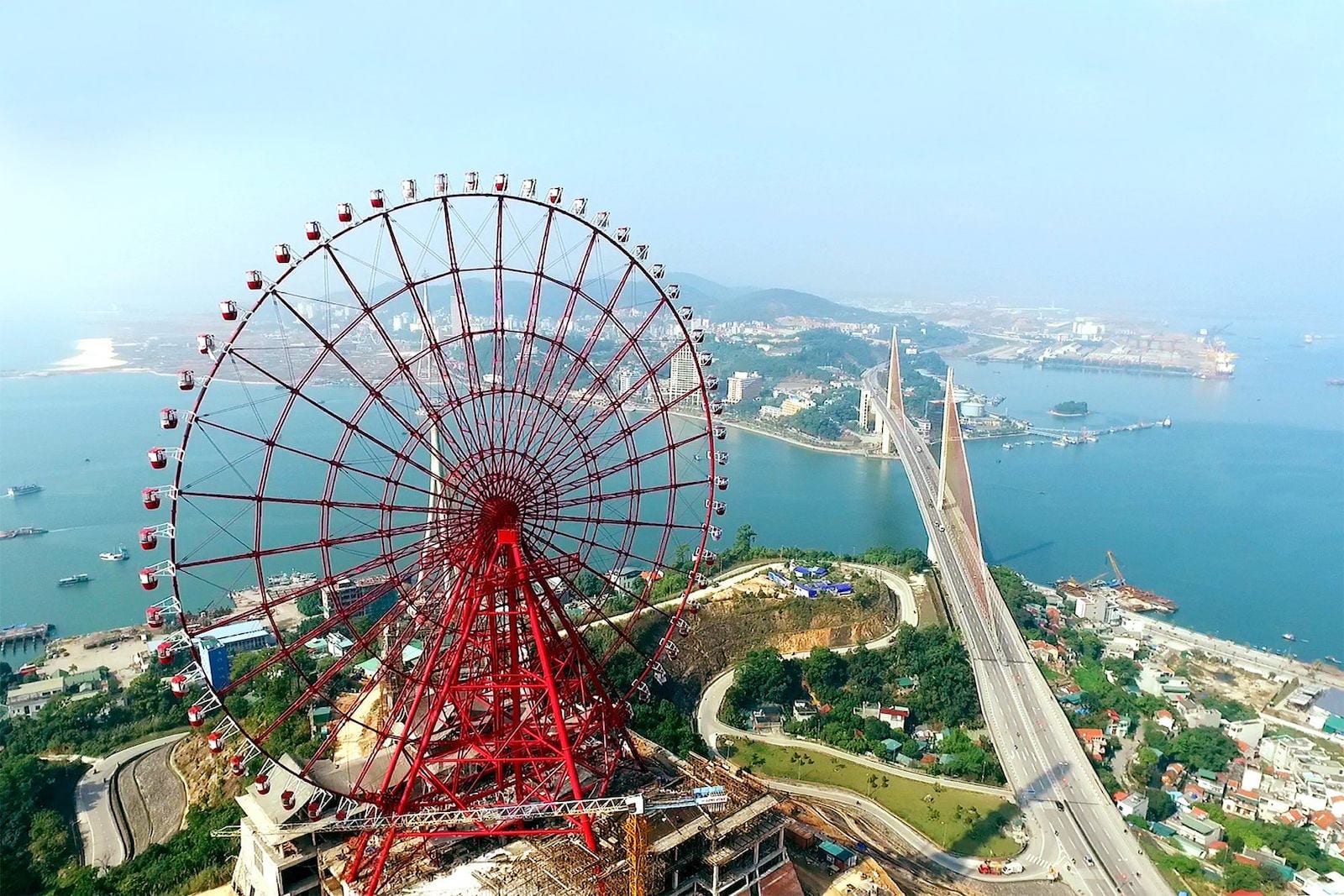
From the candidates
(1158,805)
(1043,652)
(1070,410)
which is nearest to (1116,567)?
(1043,652)

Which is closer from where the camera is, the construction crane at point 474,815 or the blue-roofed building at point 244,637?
the construction crane at point 474,815

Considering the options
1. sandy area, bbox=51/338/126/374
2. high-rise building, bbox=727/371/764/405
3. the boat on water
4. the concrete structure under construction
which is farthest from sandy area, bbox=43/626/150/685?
sandy area, bbox=51/338/126/374

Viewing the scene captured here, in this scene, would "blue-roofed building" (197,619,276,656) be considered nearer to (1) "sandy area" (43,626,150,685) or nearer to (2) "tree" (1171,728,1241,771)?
(1) "sandy area" (43,626,150,685)

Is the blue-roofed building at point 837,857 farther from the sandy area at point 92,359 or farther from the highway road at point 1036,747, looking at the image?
the sandy area at point 92,359

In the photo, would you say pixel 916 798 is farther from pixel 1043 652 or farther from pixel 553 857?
pixel 553 857

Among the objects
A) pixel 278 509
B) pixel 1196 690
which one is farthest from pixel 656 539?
pixel 1196 690

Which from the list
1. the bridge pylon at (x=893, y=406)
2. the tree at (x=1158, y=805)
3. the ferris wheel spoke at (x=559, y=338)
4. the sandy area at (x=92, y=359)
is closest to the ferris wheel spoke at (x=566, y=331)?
the ferris wheel spoke at (x=559, y=338)
